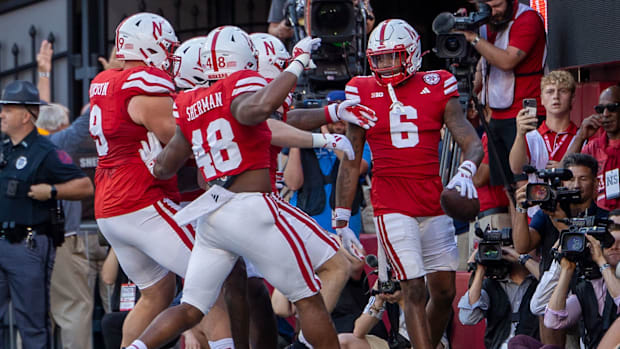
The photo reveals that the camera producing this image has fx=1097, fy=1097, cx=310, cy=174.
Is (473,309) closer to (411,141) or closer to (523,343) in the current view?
(523,343)

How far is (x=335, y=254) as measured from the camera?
6340 mm

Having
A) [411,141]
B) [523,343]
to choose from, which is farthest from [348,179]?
[523,343]

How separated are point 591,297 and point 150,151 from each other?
276 centimetres

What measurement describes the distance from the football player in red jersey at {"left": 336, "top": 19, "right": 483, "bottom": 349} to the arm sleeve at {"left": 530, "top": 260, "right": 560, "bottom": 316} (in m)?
0.51

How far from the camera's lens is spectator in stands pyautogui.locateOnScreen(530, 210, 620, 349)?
6.17 m

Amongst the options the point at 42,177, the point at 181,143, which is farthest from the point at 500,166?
the point at 42,177

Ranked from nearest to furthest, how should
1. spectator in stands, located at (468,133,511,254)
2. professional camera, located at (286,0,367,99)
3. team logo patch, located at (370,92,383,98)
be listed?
team logo patch, located at (370,92,383,98)
spectator in stands, located at (468,133,511,254)
professional camera, located at (286,0,367,99)

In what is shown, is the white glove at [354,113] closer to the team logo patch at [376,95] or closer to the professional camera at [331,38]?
the team logo patch at [376,95]

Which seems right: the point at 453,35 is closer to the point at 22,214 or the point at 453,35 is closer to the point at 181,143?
the point at 181,143

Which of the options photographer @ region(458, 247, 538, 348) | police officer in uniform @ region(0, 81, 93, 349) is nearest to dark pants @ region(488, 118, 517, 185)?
photographer @ region(458, 247, 538, 348)

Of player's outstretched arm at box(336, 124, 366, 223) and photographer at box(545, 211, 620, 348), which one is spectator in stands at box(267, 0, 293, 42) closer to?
player's outstretched arm at box(336, 124, 366, 223)

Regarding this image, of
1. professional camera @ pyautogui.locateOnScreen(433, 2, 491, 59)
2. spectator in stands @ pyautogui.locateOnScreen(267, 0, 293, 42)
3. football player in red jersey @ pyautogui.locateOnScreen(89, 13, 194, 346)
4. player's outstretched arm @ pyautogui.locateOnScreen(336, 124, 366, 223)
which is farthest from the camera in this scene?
spectator in stands @ pyautogui.locateOnScreen(267, 0, 293, 42)

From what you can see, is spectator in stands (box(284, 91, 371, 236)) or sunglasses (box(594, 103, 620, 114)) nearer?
sunglasses (box(594, 103, 620, 114))

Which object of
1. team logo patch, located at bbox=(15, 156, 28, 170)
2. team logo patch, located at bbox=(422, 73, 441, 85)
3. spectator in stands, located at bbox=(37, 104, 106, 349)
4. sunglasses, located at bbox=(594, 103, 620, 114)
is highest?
team logo patch, located at bbox=(422, 73, 441, 85)
